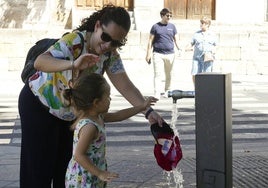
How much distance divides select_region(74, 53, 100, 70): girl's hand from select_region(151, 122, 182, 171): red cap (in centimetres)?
68

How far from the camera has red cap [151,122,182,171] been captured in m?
4.04

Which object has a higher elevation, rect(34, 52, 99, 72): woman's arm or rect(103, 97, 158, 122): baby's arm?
rect(34, 52, 99, 72): woman's arm

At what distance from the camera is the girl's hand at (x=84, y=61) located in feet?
11.8

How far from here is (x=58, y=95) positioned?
3998mm

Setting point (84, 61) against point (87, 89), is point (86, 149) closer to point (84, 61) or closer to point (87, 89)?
point (87, 89)

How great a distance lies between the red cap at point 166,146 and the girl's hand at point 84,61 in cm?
68

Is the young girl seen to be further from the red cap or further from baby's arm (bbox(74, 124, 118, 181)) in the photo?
the red cap

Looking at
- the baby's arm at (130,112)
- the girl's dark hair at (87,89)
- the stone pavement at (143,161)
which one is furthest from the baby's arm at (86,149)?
the stone pavement at (143,161)

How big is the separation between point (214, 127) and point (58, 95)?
96 centimetres

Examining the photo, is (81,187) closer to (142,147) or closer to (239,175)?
(239,175)

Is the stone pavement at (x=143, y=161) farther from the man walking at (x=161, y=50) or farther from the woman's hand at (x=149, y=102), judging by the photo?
the woman's hand at (x=149, y=102)

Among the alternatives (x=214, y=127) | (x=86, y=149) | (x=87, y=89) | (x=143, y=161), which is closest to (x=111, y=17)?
(x=87, y=89)

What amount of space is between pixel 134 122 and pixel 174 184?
15.9ft

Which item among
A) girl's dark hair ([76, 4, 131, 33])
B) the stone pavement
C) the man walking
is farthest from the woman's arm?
the man walking
